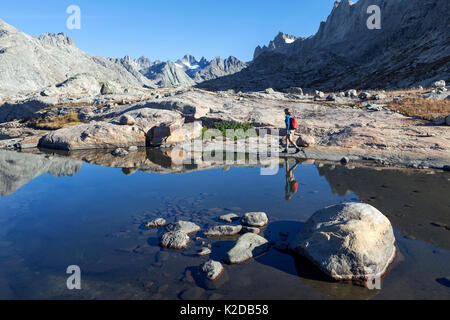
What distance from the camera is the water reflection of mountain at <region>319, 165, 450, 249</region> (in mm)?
7525

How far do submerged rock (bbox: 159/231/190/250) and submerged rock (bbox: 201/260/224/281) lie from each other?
1145 mm

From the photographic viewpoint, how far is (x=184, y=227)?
7594 millimetres

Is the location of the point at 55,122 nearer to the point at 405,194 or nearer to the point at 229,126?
the point at 229,126

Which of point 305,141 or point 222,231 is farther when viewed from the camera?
point 305,141

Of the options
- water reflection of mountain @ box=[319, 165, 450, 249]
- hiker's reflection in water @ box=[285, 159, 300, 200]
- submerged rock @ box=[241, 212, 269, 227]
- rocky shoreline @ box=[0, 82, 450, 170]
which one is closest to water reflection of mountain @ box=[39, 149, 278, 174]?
hiker's reflection in water @ box=[285, 159, 300, 200]

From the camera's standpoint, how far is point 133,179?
1309cm

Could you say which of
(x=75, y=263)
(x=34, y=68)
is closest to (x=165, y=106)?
(x=75, y=263)

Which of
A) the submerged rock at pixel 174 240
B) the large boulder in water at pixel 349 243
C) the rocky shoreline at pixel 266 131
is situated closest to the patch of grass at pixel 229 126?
the rocky shoreline at pixel 266 131

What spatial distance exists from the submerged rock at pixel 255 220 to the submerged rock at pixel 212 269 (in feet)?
7.26

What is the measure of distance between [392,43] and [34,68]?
194276 mm

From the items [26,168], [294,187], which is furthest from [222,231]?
[26,168]

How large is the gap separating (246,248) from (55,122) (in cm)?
3283
